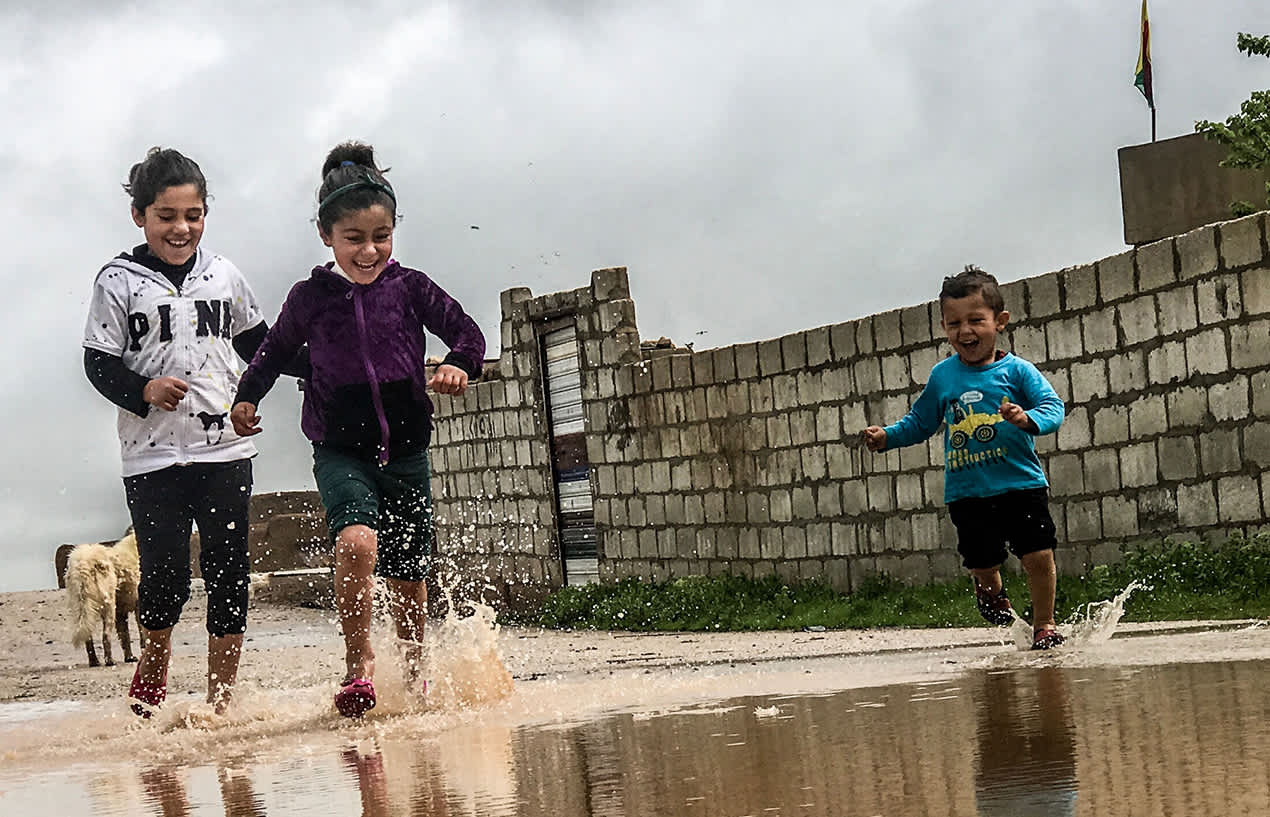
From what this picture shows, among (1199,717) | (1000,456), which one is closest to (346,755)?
(1199,717)

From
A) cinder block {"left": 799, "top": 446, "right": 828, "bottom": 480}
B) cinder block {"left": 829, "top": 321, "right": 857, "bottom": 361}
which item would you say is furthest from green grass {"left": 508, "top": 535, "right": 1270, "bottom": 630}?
cinder block {"left": 829, "top": 321, "right": 857, "bottom": 361}

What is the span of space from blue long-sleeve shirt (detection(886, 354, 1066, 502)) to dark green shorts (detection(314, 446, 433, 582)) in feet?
6.12

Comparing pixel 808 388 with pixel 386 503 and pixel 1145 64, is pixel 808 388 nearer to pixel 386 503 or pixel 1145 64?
pixel 386 503

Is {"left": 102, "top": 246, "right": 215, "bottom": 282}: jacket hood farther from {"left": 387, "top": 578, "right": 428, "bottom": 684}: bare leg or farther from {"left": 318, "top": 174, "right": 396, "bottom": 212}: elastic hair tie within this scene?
{"left": 387, "top": 578, "right": 428, "bottom": 684}: bare leg

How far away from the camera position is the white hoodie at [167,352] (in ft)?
19.1

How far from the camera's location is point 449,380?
18.2 ft

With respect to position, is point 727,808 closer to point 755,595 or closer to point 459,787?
point 459,787

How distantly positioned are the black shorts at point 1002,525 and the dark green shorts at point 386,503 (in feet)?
6.41

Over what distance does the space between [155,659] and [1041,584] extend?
3056mm

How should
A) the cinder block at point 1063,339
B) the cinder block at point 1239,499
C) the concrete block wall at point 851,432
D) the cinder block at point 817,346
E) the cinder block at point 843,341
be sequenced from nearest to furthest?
the cinder block at point 1239,499, the concrete block wall at point 851,432, the cinder block at point 1063,339, the cinder block at point 843,341, the cinder block at point 817,346

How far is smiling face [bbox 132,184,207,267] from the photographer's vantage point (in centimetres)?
596

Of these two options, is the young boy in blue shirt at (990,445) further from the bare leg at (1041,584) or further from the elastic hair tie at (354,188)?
the elastic hair tie at (354,188)

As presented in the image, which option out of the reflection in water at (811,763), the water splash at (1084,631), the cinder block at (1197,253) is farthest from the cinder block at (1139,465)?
the reflection in water at (811,763)

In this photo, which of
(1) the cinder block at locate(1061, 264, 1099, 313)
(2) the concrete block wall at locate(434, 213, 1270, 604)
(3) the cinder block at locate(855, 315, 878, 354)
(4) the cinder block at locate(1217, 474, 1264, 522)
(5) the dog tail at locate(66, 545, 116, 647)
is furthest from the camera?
(5) the dog tail at locate(66, 545, 116, 647)
